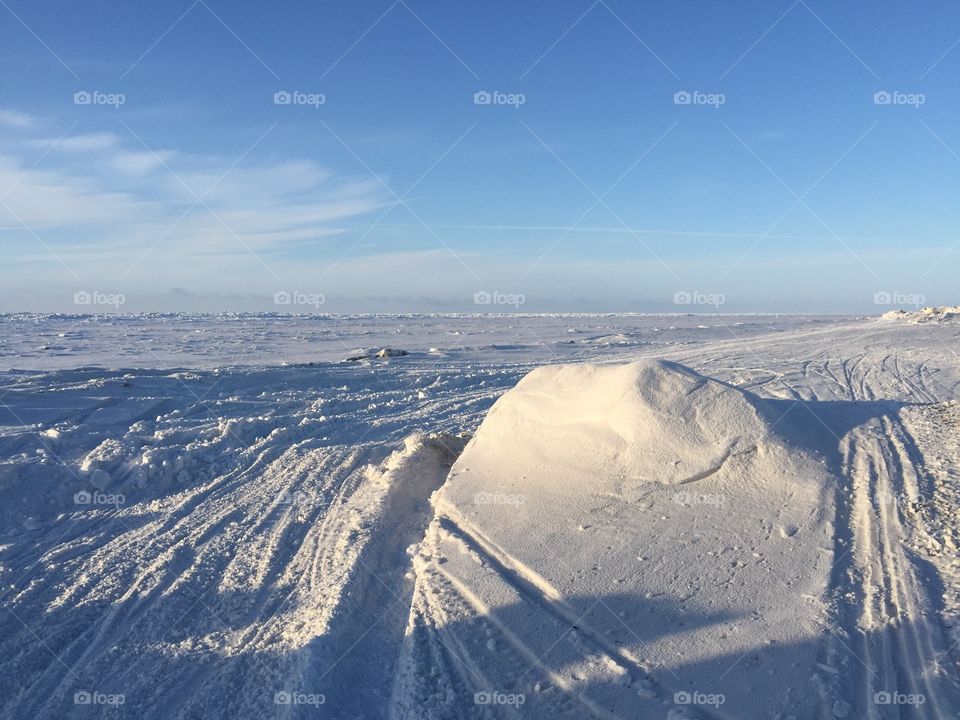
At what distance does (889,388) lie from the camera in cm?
1545

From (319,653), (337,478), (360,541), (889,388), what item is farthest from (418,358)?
(319,653)

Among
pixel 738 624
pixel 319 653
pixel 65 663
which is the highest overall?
pixel 738 624

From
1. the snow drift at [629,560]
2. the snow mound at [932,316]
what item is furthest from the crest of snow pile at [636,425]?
the snow mound at [932,316]

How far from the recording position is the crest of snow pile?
6.36 meters

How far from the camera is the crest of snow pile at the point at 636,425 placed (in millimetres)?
6363

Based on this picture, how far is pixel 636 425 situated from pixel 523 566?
6.69ft

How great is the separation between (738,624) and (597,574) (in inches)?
42.5

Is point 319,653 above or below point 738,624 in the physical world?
below

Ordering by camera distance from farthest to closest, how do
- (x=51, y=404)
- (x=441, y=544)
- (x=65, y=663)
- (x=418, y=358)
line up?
(x=418, y=358) < (x=51, y=404) < (x=441, y=544) < (x=65, y=663)

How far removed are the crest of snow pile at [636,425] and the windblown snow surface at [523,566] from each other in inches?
1.1

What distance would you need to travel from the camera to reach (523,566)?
5.41 metres

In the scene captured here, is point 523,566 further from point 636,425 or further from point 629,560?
point 636,425

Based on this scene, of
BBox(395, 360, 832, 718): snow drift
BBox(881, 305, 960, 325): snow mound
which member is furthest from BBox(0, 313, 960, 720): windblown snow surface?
BBox(881, 305, 960, 325): snow mound

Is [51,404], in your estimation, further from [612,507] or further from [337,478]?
[612,507]
